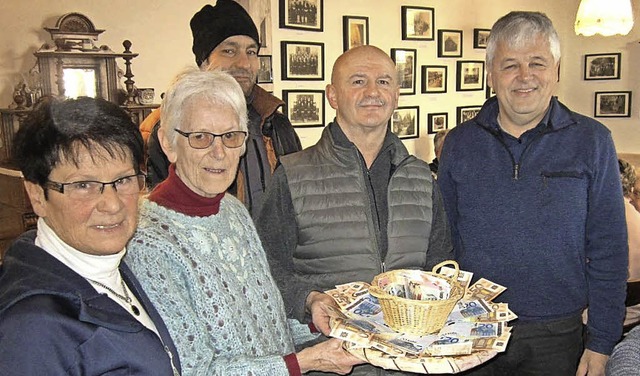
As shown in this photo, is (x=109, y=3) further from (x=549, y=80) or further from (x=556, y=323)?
(x=556, y=323)

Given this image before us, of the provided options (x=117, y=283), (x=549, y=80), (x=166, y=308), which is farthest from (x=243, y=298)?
(x=549, y=80)

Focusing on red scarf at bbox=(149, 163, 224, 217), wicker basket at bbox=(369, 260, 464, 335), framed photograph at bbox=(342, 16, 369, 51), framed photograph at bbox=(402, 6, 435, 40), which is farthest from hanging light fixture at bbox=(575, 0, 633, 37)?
red scarf at bbox=(149, 163, 224, 217)

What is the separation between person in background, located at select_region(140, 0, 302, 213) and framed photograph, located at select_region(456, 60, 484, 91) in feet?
16.6

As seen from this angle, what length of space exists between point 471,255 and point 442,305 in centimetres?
67

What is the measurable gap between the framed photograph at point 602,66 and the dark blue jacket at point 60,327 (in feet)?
26.4

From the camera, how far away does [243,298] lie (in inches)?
60.8

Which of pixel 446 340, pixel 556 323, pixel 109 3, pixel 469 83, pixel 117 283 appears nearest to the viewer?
pixel 117 283

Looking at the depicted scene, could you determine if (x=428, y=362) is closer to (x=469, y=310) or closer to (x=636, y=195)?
(x=469, y=310)

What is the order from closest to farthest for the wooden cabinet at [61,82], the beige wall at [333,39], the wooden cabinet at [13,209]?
the wooden cabinet at [61,82]
the wooden cabinet at [13,209]
the beige wall at [333,39]

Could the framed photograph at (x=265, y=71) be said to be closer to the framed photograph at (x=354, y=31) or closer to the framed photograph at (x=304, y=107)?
the framed photograph at (x=304, y=107)

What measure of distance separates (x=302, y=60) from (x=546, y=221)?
3816 millimetres

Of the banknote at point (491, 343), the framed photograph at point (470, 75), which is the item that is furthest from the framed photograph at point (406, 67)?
the banknote at point (491, 343)

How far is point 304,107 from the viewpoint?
555cm

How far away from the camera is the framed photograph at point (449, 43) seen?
22.2 ft
